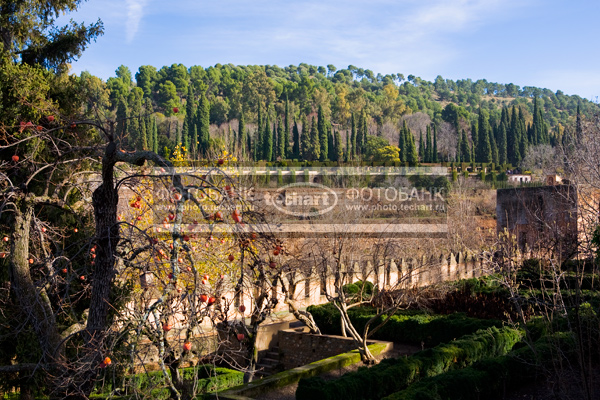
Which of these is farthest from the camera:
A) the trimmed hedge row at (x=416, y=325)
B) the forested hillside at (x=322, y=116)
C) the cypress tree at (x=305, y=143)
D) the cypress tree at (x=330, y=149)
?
the cypress tree at (x=330, y=149)

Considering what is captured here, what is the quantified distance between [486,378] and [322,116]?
48486 millimetres

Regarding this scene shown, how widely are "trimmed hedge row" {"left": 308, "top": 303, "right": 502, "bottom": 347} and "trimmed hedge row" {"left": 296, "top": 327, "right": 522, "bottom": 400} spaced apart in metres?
1.39

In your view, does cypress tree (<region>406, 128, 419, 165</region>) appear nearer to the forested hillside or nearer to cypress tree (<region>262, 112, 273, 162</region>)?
the forested hillside

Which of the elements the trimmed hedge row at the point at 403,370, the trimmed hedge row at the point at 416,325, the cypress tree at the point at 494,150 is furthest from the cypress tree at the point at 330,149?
the trimmed hedge row at the point at 403,370

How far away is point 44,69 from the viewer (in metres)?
8.76

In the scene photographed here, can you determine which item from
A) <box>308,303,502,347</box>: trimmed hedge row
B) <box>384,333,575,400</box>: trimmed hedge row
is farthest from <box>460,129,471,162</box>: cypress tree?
<box>384,333,575,400</box>: trimmed hedge row

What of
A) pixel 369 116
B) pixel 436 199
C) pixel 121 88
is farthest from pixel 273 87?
pixel 436 199

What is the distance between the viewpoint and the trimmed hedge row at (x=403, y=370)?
25.8ft

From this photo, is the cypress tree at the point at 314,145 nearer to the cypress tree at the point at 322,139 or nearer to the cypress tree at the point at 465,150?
the cypress tree at the point at 322,139

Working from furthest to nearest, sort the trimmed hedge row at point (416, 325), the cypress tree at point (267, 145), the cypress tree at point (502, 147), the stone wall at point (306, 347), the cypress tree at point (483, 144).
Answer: the cypress tree at point (502, 147) < the cypress tree at point (483, 144) < the cypress tree at point (267, 145) < the stone wall at point (306, 347) < the trimmed hedge row at point (416, 325)

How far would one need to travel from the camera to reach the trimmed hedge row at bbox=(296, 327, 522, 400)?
7855 mm

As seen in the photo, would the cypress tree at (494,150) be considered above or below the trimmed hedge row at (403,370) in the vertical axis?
above

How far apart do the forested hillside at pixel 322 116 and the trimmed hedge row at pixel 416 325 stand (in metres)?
5.98

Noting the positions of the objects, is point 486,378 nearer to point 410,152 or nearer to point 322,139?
point 410,152
